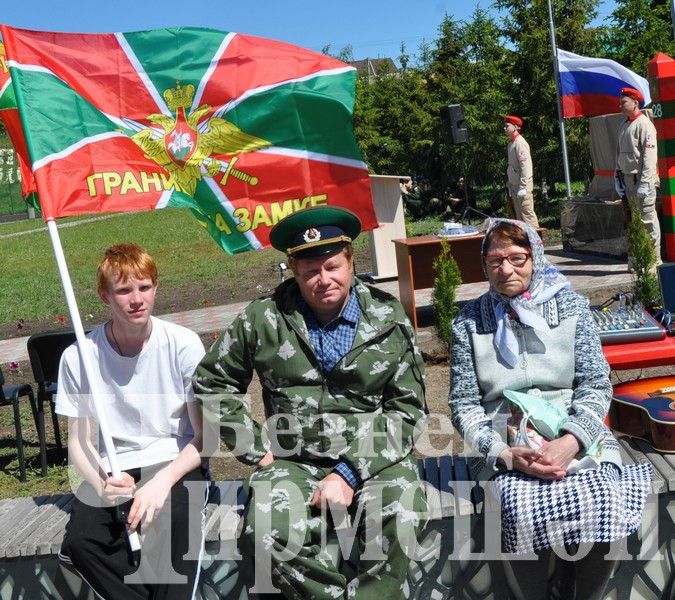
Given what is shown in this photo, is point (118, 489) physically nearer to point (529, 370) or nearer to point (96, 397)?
point (96, 397)

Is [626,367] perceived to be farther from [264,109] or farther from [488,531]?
[264,109]

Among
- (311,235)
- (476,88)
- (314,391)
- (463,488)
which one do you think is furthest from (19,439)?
(476,88)

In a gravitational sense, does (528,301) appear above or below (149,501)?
above

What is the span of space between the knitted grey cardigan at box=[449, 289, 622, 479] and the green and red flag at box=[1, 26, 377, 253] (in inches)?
34.4

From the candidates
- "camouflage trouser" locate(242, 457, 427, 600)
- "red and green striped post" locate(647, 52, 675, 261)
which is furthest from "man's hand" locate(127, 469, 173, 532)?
"red and green striped post" locate(647, 52, 675, 261)

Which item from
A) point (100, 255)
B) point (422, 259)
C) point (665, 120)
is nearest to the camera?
point (422, 259)

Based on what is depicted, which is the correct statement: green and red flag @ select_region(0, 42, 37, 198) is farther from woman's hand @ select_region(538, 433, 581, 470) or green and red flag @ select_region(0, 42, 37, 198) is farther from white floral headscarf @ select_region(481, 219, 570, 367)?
Result: woman's hand @ select_region(538, 433, 581, 470)

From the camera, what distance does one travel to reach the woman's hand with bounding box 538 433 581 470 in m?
3.27

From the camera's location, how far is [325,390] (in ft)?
11.3

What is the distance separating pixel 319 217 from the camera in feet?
11.6

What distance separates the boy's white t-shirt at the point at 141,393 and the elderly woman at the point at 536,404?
1060 millimetres

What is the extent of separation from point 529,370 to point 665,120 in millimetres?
9073

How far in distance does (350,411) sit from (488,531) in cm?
68

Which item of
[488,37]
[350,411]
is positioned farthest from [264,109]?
[488,37]
